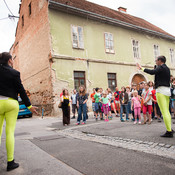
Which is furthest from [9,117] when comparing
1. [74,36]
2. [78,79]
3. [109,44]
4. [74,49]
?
[109,44]

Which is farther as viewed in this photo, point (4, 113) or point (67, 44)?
point (67, 44)

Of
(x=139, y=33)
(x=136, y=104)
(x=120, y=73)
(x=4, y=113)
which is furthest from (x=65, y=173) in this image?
(x=139, y=33)

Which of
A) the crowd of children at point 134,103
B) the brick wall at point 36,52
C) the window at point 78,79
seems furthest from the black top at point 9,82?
the window at point 78,79

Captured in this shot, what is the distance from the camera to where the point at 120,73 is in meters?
16.7

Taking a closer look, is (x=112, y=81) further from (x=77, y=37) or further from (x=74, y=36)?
(x=74, y=36)

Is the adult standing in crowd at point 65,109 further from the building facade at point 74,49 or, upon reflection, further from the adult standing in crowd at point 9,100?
the adult standing in crowd at point 9,100

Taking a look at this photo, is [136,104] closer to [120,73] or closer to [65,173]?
[65,173]

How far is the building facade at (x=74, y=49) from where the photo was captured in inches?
527

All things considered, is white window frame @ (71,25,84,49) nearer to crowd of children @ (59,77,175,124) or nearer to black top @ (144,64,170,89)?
crowd of children @ (59,77,175,124)

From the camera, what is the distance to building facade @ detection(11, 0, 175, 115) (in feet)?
43.9

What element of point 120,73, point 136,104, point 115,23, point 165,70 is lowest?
point 136,104

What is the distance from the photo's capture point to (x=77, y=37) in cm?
1452

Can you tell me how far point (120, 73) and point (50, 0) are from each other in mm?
8281

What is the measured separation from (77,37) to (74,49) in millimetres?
1072
